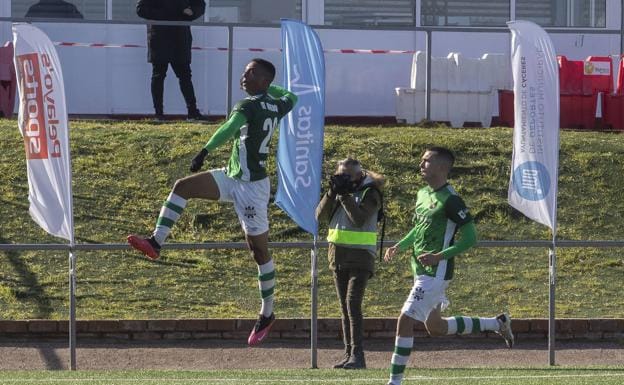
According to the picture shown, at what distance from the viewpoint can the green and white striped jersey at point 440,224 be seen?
1192 cm

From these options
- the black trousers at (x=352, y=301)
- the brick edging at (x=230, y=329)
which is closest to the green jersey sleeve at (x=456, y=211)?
the black trousers at (x=352, y=301)

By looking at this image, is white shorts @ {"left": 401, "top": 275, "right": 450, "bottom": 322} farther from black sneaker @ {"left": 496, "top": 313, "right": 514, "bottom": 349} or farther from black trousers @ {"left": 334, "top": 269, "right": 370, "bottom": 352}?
black trousers @ {"left": 334, "top": 269, "right": 370, "bottom": 352}

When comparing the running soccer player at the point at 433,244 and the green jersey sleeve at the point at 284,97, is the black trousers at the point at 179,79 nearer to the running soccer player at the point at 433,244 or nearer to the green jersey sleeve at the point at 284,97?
the green jersey sleeve at the point at 284,97

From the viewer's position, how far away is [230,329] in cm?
1586

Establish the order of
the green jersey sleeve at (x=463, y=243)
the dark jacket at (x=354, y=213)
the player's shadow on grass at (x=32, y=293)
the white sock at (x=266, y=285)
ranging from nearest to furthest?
the green jersey sleeve at (x=463, y=243)
the white sock at (x=266, y=285)
the dark jacket at (x=354, y=213)
the player's shadow on grass at (x=32, y=293)

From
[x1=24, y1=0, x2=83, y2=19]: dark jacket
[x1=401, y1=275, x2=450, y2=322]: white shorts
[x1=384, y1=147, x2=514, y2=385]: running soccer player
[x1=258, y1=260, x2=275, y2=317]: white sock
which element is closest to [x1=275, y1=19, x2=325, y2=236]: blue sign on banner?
[x1=258, y1=260, x2=275, y2=317]: white sock

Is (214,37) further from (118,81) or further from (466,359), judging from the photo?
(466,359)

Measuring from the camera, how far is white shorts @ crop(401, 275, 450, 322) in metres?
11.9

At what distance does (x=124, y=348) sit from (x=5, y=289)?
1.91m

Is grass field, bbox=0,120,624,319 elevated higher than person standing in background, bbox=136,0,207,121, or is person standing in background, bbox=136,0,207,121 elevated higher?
person standing in background, bbox=136,0,207,121

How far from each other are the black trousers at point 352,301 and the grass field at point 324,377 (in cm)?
42

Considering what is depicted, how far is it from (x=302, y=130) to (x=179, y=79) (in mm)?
7414

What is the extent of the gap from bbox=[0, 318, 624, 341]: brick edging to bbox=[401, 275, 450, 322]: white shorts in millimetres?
4004

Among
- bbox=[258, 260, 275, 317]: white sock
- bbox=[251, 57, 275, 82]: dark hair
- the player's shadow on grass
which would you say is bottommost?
the player's shadow on grass
